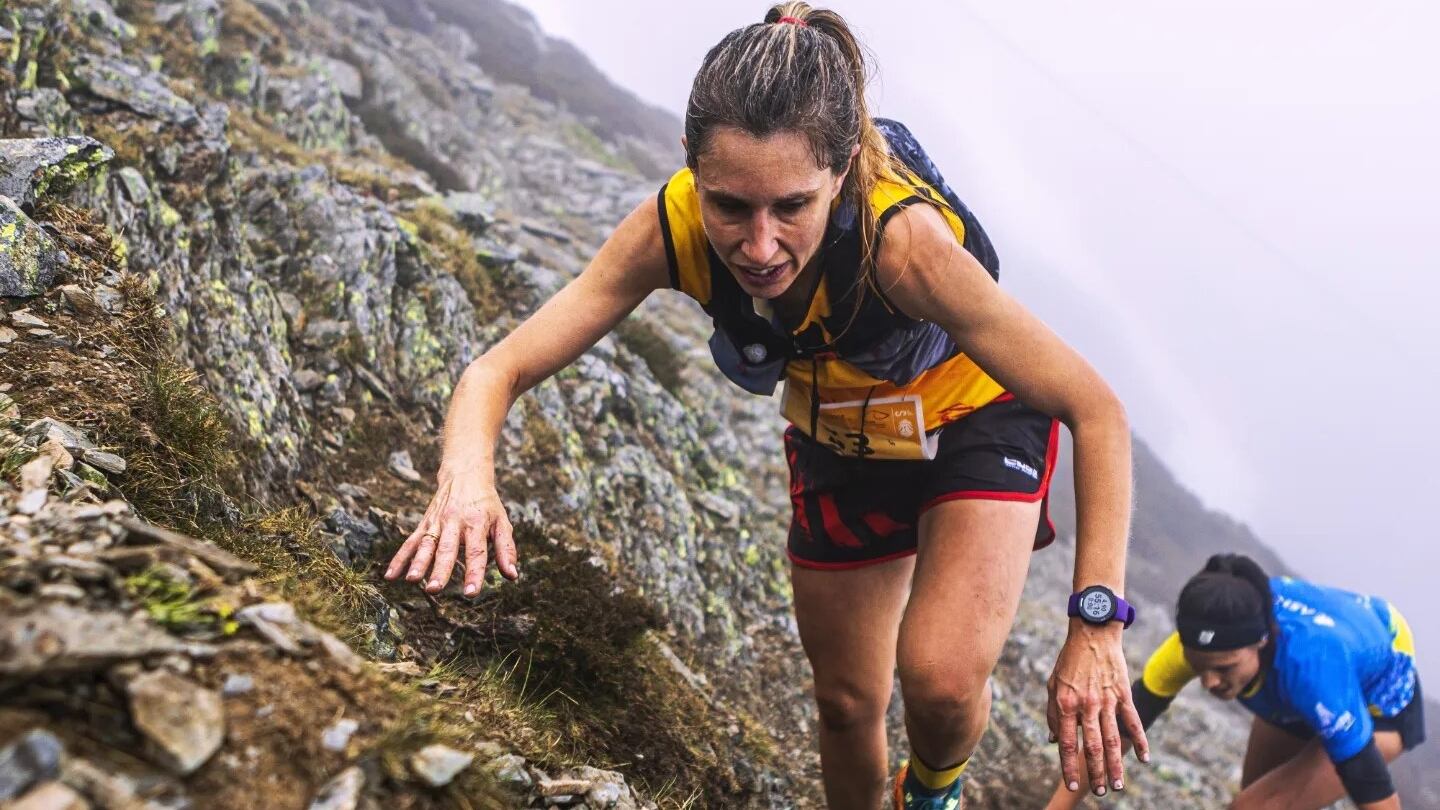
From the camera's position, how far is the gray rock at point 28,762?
1483 mm

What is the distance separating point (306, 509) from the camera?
166 inches

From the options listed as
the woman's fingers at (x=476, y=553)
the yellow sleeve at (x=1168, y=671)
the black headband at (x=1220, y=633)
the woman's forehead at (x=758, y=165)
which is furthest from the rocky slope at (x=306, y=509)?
the black headband at (x=1220, y=633)

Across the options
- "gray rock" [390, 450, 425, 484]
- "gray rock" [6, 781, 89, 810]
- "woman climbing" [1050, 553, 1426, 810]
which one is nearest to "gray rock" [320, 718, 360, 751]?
"gray rock" [6, 781, 89, 810]

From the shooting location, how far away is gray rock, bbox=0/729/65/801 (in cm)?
148

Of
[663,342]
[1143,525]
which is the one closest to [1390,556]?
[1143,525]

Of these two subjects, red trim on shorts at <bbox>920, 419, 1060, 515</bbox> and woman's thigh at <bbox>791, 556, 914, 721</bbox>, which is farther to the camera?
woman's thigh at <bbox>791, 556, 914, 721</bbox>

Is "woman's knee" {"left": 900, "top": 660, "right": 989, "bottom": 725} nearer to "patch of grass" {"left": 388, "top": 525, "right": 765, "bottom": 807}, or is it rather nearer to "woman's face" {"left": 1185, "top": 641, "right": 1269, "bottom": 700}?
"patch of grass" {"left": 388, "top": 525, "right": 765, "bottom": 807}

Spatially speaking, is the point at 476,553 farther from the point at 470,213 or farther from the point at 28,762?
the point at 470,213

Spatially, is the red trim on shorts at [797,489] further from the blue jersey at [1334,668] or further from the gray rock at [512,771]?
the blue jersey at [1334,668]

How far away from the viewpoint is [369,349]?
6.85 meters

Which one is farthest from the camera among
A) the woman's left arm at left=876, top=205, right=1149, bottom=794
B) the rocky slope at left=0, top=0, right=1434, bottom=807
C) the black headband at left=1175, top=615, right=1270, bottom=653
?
the black headband at left=1175, top=615, right=1270, bottom=653

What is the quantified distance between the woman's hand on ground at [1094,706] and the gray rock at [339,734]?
210 centimetres

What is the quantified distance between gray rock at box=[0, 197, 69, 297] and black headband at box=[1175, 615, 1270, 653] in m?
7.02

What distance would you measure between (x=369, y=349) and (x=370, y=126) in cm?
1300
